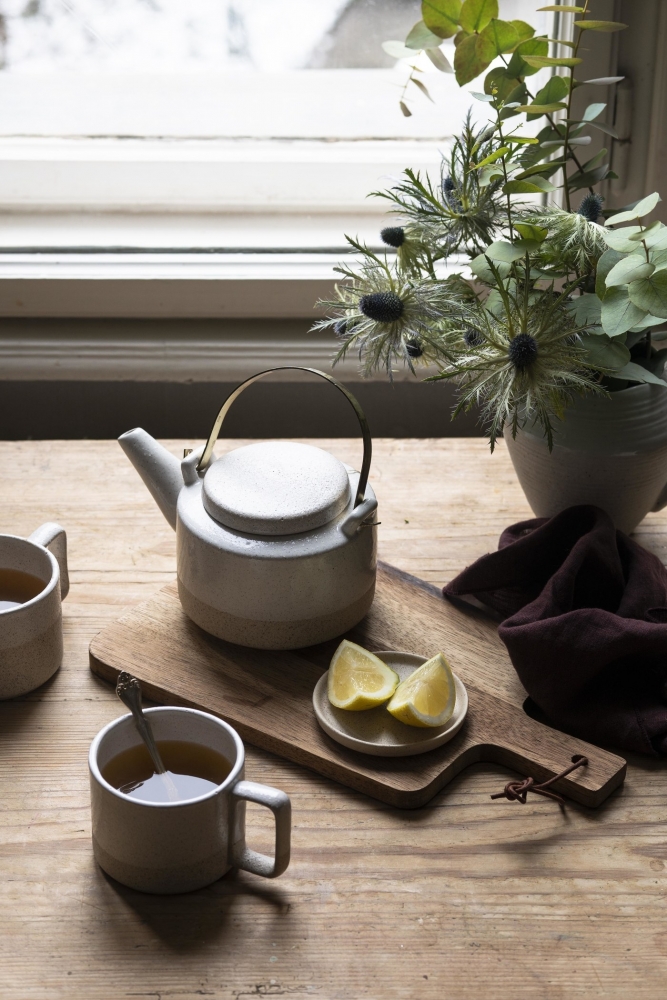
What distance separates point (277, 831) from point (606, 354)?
459 millimetres

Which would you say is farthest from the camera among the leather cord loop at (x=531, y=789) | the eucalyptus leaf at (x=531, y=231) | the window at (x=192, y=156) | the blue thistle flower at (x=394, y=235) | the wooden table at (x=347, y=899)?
the window at (x=192, y=156)

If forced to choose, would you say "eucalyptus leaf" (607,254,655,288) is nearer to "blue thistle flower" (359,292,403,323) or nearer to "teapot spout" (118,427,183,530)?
"blue thistle flower" (359,292,403,323)

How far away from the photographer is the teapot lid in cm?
74

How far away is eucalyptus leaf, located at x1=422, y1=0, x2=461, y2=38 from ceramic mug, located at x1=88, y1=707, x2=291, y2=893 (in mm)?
615

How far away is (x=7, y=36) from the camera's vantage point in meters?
1.47

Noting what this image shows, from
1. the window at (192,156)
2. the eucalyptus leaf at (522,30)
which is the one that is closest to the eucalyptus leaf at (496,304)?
the eucalyptus leaf at (522,30)

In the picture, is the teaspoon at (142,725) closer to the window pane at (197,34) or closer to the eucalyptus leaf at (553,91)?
the eucalyptus leaf at (553,91)

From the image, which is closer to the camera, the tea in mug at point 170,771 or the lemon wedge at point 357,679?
the tea in mug at point 170,771

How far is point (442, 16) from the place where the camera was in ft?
2.69

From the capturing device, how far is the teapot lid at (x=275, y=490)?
745 mm

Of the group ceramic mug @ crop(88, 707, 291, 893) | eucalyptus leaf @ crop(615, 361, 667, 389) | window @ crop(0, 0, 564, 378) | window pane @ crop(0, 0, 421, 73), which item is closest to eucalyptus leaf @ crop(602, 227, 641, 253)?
eucalyptus leaf @ crop(615, 361, 667, 389)

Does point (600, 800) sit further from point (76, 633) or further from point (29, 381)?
point (29, 381)

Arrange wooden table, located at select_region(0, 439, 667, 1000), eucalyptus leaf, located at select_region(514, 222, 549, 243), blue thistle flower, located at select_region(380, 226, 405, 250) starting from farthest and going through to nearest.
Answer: blue thistle flower, located at select_region(380, 226, 405, 250)
eucalyptus leaf, located at select_region(514, 222, 549, 243)
wooden table, located at select_region(0, 439, 667, 1000)

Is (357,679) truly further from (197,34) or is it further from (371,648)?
(197,34)
